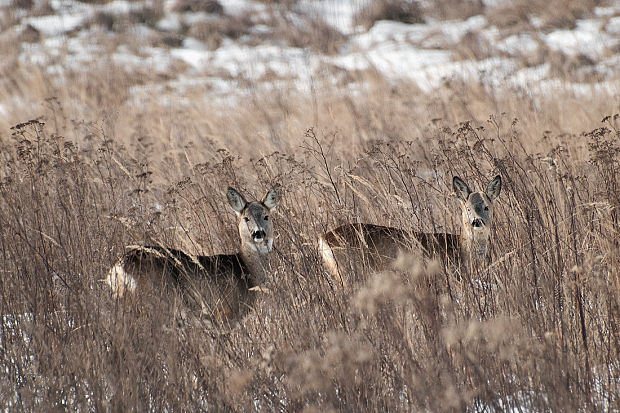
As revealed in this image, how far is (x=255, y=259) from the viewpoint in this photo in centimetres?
484

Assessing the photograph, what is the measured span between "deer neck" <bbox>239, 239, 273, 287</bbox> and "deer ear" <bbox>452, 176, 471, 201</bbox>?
50.6 inches

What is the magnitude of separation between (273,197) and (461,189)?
1262mm

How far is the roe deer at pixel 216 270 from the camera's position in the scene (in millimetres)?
3902

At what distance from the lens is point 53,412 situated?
2.75 metres

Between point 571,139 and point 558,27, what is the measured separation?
9090mm

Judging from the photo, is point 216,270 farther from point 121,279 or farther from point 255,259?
point 255,259

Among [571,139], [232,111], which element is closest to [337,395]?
[571,139]

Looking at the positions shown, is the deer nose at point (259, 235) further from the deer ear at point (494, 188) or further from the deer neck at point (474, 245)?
the deer ear at point (494, 188)

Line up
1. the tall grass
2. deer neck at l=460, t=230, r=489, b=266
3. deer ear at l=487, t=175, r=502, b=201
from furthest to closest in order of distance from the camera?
deer ear at l=487, t=175, r=502, b=201
deer neck at l=460, t=230, r=489, b=266
the tall grass

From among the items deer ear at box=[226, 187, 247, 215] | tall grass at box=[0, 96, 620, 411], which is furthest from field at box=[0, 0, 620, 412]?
deer ear at box=[226, 187, 247, 215]

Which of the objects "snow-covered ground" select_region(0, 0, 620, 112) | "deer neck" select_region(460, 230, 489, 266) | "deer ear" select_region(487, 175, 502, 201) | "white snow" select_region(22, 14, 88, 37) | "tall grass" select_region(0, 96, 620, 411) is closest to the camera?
"tall grass" select_region(0, 96, 620, 411)

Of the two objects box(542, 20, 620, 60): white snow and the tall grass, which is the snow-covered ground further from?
the tall grass

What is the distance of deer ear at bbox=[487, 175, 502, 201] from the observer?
4.93 m

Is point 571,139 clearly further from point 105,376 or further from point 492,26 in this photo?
point 492,26
